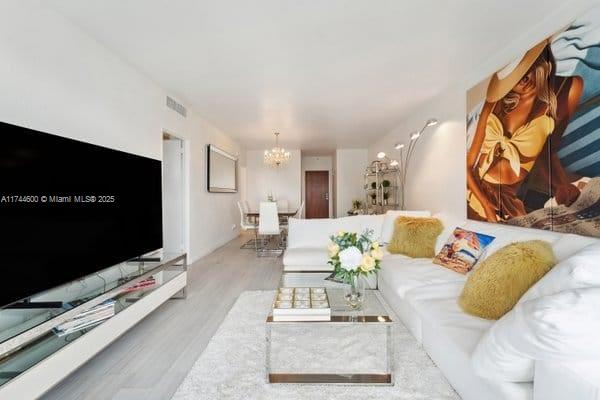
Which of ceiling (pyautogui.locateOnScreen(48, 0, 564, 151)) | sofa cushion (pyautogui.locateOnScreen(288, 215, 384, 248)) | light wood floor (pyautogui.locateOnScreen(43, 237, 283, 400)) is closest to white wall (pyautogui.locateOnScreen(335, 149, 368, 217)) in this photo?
ceiling (pyautogui.locateOnScreen(48, 0, 564, 151))

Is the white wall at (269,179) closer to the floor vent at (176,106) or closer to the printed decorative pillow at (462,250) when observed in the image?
the floor vent at (176,106)

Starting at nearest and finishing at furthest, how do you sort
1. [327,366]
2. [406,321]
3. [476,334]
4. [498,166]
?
[476,334] < [327,366] < [406,321] < [498,166]

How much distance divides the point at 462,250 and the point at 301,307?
1.60 meters

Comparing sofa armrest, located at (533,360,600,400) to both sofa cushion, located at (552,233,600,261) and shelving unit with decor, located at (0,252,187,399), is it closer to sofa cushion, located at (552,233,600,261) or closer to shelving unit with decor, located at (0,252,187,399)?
sofa cushion, located at (552,233,600,261)

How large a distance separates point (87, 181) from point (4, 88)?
75 centimetres

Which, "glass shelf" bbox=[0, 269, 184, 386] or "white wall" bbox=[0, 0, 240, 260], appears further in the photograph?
"white wall" bbox=[0, 0, 240, 260]

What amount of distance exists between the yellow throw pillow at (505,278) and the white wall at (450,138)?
5.81ft

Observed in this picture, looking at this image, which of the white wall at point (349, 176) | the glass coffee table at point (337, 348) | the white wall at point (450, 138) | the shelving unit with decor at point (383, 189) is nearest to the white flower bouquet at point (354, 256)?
the glass coffee table at point (337, 348)

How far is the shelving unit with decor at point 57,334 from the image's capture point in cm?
134

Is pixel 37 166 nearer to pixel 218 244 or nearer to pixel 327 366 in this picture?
pixel 327 366

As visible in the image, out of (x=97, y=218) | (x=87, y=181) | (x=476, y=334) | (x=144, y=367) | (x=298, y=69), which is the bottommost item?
(x=144, y=367)

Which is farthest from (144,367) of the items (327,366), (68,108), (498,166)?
(498,166)

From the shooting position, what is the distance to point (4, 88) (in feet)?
6.20

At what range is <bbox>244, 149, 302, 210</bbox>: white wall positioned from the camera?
9.16 meters
